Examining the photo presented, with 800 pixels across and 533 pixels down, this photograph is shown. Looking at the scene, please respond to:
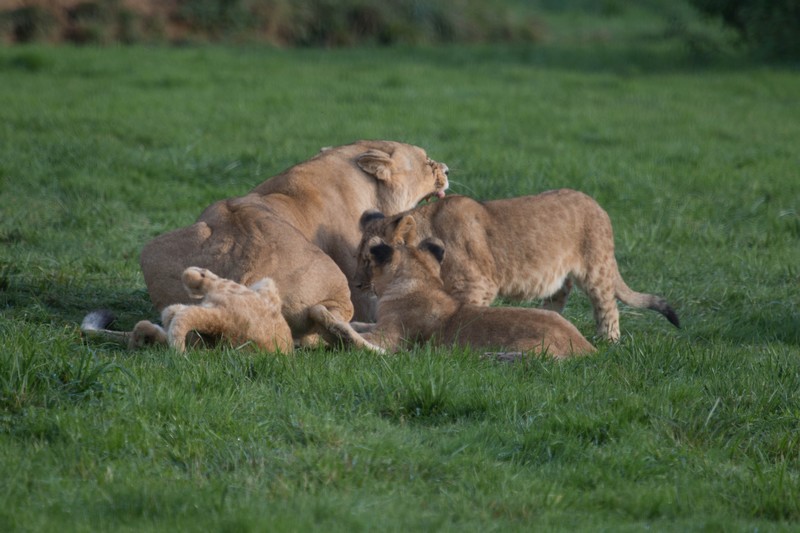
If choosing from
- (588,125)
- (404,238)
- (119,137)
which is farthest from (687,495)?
(588,125)

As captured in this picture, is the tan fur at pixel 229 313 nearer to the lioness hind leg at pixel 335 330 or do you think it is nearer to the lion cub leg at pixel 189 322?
the lion cub leg at pixel 189 322

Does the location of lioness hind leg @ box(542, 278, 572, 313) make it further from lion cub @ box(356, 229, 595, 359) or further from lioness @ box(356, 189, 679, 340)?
lion cub @ box(356, 229, 595, 359)

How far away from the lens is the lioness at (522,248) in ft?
24.5

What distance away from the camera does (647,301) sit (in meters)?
7.60

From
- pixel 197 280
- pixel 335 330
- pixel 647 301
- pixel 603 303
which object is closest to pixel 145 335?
pixel 197 280

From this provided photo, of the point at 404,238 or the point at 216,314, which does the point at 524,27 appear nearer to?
the point at 404,238

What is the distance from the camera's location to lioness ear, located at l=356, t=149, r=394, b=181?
25.6 ft

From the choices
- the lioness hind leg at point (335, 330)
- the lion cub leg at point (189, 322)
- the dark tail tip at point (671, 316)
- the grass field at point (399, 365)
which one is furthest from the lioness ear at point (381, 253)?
the dark tail tip at point (671, 316)

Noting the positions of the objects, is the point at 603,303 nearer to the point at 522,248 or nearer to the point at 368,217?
the point at 522,248

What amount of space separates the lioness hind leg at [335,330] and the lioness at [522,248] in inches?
43.1

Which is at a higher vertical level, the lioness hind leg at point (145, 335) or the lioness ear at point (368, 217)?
the lioness ear at point (368, 217)

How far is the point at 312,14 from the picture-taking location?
22.5 meters

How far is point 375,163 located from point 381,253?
100 centimetres

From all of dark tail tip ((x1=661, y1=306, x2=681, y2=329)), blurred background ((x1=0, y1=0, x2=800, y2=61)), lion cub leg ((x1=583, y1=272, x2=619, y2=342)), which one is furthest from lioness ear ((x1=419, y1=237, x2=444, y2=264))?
blurred background ((x1=0, y1=0, x2=800, y2=61))
